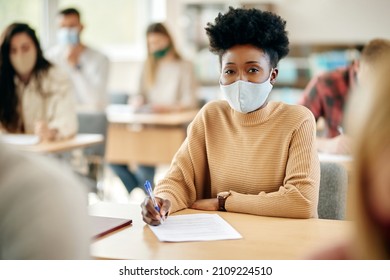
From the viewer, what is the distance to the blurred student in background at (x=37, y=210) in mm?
646

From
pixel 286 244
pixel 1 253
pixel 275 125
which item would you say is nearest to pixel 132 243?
pixel 286 244

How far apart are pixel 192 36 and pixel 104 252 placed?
495 centimetres

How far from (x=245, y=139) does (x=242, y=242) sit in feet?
1.60

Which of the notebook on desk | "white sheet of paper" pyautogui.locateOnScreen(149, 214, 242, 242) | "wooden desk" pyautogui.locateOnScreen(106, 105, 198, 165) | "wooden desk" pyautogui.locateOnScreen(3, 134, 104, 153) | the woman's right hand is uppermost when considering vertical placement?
the woman's right hand

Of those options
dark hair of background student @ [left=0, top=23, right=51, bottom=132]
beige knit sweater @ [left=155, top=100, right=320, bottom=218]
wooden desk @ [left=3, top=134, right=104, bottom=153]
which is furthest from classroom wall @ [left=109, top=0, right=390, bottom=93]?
beige knit sweater @ [left=155, top=100, right=320, bottom=218]

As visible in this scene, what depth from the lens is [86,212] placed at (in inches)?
27.1

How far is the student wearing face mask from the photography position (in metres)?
3.42

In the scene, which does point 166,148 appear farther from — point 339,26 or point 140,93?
point 339,26

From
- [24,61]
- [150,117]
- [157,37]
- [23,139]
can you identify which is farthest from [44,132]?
[157,37]

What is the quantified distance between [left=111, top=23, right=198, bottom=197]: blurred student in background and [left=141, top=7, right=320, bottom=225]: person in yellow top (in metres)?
2.82

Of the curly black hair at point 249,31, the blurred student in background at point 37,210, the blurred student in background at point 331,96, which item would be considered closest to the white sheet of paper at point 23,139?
the blurred student in background at point 331,96

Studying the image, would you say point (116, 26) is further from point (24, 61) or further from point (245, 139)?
point (245, 139)

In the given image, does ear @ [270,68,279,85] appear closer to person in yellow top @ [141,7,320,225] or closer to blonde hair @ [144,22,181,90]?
person in yellow top @ [141,7,320,225]

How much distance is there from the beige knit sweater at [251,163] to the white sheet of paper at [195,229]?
115mm
